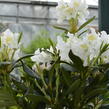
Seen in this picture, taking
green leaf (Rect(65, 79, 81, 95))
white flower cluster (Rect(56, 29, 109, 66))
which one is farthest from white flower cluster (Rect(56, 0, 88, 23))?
green leaf (Rect(65, 79, 81, 95))

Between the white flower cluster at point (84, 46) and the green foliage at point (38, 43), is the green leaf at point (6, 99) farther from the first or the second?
the green foliage at point (38, 43)

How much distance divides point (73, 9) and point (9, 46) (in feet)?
0.64

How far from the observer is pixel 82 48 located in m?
0.72

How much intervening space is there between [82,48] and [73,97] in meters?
0.12

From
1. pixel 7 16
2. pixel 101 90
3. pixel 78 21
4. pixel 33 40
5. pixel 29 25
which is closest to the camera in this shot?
pixel 101 90

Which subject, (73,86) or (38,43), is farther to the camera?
(38,43)

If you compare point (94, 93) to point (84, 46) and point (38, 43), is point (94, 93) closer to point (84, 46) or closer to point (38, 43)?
point (84, 46)

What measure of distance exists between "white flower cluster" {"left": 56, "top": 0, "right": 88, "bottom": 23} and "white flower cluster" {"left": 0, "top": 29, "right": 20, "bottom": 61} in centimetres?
14

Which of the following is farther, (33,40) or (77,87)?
(33,40)

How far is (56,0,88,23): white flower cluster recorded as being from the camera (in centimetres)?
82

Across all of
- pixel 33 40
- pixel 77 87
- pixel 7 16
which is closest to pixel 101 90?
pixel 77 87

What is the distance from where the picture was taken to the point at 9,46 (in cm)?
78

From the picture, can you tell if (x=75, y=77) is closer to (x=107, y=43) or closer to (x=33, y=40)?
(x=107, y=43)

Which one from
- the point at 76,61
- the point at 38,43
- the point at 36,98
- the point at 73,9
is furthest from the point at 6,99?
the point at 38,43
